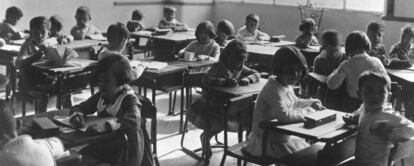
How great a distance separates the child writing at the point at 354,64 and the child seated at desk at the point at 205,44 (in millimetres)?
1551

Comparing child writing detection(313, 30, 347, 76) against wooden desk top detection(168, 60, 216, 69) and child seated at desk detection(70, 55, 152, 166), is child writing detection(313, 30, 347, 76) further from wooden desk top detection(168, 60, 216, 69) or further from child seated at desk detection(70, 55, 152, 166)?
child seated at desk detection(70, 55, 152, 166)

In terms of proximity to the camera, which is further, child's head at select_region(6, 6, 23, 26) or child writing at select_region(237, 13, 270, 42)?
child writing at select_region(237, 13, 270, 42)

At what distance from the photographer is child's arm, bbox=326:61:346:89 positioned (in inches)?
167

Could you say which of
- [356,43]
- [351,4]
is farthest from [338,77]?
[351,4]

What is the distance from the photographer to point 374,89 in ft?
9.27

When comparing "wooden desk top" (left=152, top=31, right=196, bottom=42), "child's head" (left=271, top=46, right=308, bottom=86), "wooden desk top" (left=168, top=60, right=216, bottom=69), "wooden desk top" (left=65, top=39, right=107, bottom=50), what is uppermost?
"child's head" (left=271, top=46, right=308, bottom=86)

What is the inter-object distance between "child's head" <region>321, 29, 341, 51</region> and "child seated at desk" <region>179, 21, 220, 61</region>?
1.16 m

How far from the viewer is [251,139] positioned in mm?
3205

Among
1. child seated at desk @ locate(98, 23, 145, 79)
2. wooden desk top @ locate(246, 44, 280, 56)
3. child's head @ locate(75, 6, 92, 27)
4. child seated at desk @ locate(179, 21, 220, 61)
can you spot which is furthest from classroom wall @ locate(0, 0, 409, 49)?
child seated at desk @ locate(98, 23, 145, 79)

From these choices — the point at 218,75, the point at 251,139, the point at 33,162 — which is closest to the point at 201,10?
the point at 218,75

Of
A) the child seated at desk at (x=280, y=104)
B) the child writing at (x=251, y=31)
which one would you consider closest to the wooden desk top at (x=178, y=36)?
the child writing at (x=251, y=31)

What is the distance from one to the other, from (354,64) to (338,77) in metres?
0.17

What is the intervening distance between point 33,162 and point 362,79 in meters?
1.70

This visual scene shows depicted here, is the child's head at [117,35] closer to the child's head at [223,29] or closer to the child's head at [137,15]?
the child's head at [223,29]
